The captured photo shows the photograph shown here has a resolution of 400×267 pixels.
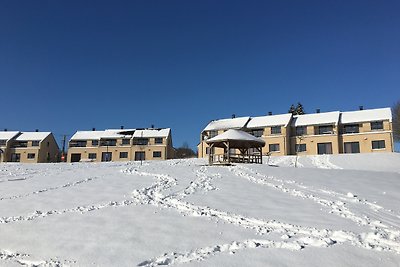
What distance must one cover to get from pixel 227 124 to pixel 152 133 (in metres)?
14.7

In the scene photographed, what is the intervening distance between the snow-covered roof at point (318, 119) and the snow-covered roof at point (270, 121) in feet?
4.27

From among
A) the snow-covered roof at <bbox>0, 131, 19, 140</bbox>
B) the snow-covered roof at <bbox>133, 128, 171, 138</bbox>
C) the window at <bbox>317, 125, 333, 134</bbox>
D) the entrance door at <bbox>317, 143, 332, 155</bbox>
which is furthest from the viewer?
the snow-covered roof at <bbox>0, 131, 19, 140</bbox>

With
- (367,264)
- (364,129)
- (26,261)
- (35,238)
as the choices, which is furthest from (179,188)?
(364,129)

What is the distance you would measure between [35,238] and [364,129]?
43316 millimetres

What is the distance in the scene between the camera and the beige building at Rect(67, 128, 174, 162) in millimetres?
57469

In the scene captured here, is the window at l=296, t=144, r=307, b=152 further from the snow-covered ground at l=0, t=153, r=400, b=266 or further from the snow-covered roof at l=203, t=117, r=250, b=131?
the snow-covered ground at l=0, t=153, r=400, b=266

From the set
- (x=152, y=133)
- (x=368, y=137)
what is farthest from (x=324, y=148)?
(x=152, y=133)

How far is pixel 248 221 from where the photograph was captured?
8.76 meters

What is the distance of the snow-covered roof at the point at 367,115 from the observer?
42.6m

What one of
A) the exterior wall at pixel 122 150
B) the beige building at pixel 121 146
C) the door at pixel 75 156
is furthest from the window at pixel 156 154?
the door at pixel 75 156

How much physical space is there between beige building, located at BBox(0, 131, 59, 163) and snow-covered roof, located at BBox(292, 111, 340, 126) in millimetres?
43090

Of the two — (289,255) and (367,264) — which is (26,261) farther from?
(367,264)

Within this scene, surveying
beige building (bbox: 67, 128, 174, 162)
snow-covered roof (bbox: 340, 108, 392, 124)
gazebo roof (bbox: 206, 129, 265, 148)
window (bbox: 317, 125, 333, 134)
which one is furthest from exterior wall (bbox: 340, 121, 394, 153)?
beige building (bbox: 67, 128, 174, 162)

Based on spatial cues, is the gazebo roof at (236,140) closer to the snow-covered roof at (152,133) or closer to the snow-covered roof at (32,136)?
the snow-covered roof at (152,133)
